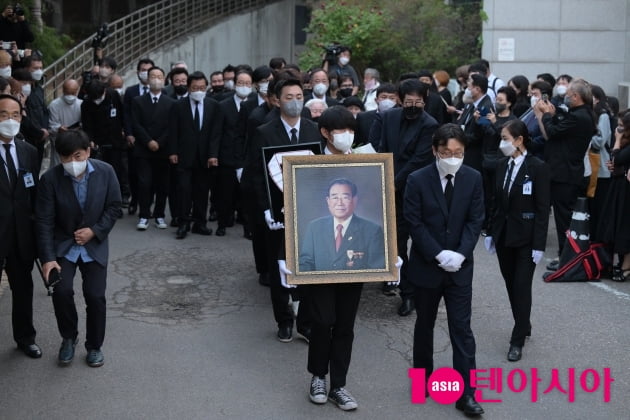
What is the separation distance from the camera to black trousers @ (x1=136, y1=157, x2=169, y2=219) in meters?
12.7

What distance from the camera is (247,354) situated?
7633 mm

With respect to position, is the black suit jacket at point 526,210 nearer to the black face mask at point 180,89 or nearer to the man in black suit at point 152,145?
the man in black suit at point 152,145

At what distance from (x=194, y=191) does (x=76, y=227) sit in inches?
213

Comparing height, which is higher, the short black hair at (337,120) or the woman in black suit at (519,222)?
the short black hair at (337,120)

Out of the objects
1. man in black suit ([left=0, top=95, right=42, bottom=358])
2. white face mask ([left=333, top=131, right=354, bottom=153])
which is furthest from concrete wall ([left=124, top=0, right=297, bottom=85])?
white face mask ([left=333, top=131, right=354, bottom=153])

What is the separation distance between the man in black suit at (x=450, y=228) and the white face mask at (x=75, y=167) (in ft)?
8.06

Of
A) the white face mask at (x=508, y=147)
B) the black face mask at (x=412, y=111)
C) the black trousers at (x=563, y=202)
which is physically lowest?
the black trousers at (x=563, y=202)

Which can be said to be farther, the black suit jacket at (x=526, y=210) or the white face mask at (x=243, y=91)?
the white face mask at (x=243, y=91)

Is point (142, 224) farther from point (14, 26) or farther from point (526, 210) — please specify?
point (526, 210)

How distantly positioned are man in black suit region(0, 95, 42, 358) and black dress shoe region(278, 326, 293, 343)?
1947 millimetres

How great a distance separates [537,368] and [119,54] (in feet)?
57.6

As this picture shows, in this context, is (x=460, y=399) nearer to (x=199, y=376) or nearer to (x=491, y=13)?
(x=199, y=376)

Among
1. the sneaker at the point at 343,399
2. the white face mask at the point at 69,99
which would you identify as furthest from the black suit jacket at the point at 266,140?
the white face mask at the point at 69,99

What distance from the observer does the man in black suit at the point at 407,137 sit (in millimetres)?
8672
